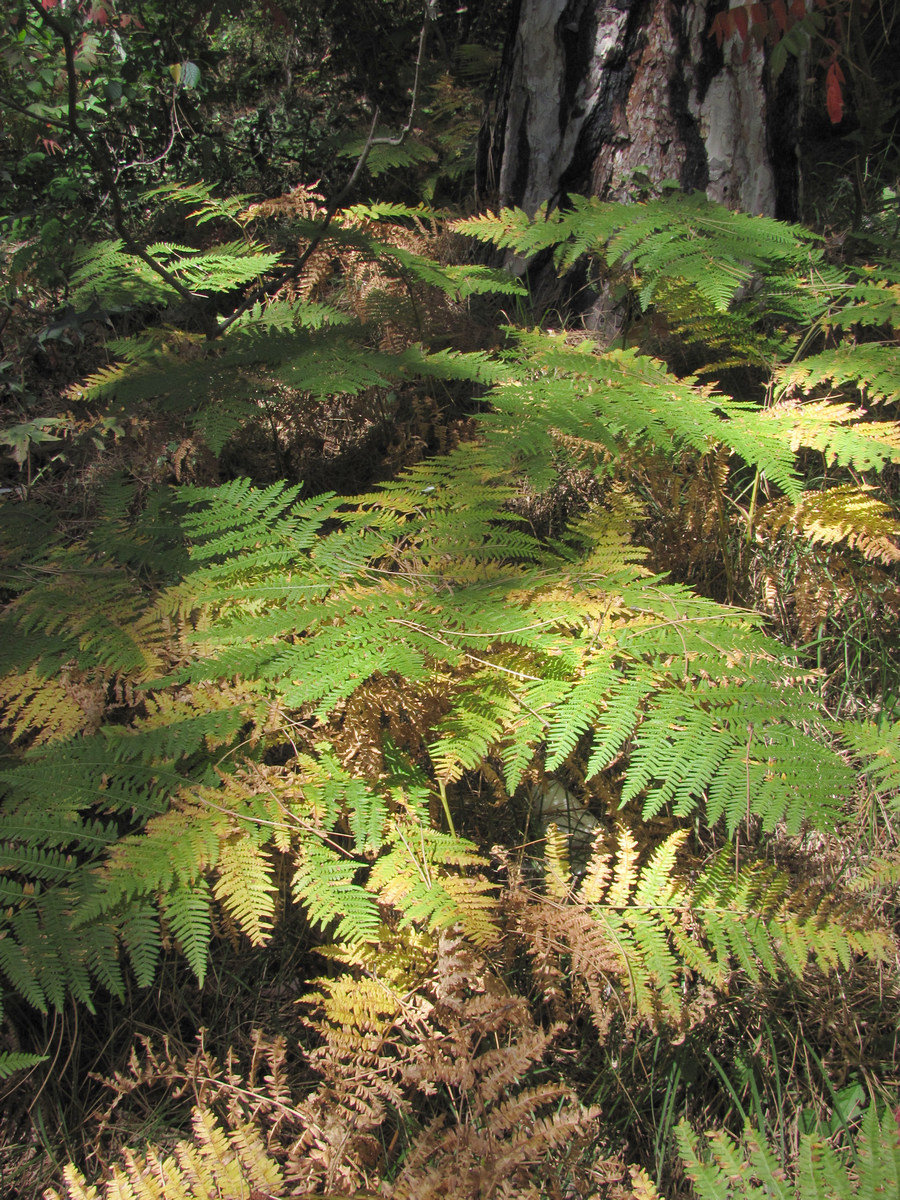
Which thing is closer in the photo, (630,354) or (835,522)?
(835,522)

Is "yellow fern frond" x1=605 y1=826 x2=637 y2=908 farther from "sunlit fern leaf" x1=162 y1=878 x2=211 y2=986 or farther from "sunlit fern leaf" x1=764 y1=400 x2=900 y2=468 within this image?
"sunlit fern leaf" x1=764 y1=400 x2=900 y2=468

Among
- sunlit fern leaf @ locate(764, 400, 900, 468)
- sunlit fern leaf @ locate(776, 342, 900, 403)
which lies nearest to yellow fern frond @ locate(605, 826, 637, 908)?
sunlit fern leaf @ locate(764, 400, 900, 468)

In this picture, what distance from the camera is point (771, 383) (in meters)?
2.61

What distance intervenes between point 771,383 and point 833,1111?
6.92 feet

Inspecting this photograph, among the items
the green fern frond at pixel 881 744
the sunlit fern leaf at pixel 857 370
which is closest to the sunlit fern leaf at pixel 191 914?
the green fern frond at pixel 881 744

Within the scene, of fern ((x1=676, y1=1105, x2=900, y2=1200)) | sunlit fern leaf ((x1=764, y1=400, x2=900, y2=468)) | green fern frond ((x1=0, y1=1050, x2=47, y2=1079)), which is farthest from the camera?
sunlit fern leaf ((x1=764, y1=400, x2=900, y2=468))

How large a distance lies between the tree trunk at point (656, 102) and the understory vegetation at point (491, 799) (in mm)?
691

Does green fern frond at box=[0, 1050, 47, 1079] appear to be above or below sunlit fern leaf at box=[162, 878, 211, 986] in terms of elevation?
below

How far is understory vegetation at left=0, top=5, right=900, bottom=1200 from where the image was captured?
4.87 ft

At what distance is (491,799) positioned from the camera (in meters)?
2.05

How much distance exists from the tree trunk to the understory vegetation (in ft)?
2.27

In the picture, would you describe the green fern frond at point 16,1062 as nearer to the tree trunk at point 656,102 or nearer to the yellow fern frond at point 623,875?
the yellow fern frond at point 623,875

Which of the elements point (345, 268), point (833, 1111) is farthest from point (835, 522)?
point (345, 268)

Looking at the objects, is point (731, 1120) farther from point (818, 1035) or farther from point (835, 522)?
point (835, 522)
